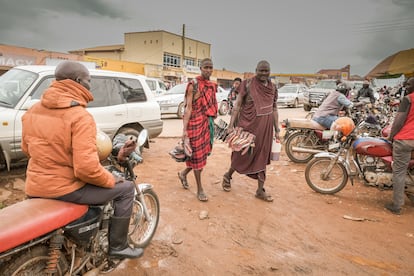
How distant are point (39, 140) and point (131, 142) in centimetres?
60

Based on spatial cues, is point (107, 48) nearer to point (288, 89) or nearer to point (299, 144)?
point (288, 89)

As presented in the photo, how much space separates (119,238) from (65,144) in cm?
87

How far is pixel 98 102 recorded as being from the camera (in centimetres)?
519

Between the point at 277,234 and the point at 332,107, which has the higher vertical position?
the point at 332,107

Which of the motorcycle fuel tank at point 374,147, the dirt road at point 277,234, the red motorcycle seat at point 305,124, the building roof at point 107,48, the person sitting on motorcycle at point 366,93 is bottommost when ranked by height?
the dirt road at point 277,234

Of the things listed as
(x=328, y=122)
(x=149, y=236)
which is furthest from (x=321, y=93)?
(x=149, y=236)

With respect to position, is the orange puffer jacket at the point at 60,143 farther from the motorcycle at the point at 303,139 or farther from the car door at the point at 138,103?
the motorcycle at the point at 303,139

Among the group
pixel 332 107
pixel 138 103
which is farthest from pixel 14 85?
pixel 332 107

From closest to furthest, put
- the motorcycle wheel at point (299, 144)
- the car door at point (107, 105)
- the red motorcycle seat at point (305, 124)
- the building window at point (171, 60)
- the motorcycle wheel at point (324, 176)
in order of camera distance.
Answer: the motorcycle wheel at point (324, 176) < the car door at point (107, 105) < the red motorcycle seat at point (305, 124) < the motorcycle wheel at point (299, 144) < the building window at point (171, 60)

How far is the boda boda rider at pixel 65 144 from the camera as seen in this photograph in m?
1.78

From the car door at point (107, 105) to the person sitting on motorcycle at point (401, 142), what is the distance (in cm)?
439

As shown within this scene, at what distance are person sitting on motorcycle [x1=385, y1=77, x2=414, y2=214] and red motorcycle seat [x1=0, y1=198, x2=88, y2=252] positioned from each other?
3812 millimetres

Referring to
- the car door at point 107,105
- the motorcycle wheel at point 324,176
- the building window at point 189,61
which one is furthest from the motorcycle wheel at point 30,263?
the building window at point 189,61

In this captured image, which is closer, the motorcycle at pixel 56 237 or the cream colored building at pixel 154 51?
the motorcycle at pixel 56 237
